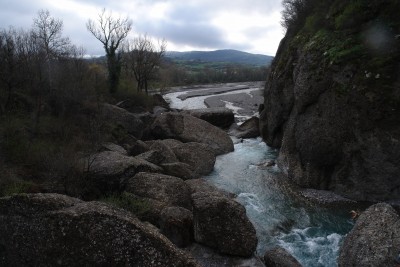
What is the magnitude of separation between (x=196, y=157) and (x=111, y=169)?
7.83 meters

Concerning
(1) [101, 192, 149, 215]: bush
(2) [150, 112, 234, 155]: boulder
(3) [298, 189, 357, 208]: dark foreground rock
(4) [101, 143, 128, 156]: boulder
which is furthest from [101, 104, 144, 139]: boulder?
(3) [298, 189, 357, 208]: dark foreground rock

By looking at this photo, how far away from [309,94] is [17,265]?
1801 centimetres

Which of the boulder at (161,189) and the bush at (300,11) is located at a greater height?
the bush at (300,11)

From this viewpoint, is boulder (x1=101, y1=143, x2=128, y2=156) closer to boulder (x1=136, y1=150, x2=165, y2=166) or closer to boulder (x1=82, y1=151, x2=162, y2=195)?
boulder (x1=136, y1=150, x2=165, y2=166)

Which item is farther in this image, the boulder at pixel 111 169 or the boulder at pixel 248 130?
the boulder at pixel 248 130

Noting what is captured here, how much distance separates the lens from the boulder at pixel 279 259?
12.0 metres

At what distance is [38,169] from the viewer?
17875 millimetres

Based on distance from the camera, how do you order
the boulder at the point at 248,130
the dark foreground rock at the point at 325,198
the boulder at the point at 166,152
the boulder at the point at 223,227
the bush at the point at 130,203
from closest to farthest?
the boulder at the point at 223,227, the bush at the point at 130,203, the dark foreground rock at the point at 325,198, the boulder at the point at 166,152, the boulder at the point at 248,130

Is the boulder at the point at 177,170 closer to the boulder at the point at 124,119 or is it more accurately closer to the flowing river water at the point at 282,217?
the flowing river water at the point at 282,217

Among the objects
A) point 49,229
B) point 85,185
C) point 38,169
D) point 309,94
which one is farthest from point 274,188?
point 49,229

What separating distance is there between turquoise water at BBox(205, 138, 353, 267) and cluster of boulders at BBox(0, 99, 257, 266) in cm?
209

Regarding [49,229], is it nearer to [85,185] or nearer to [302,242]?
[85,185]

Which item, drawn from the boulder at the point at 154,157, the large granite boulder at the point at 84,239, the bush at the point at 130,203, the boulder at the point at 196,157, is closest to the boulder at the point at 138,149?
the boulder at the point at 196,157

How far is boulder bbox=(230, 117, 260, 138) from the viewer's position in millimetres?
35906
